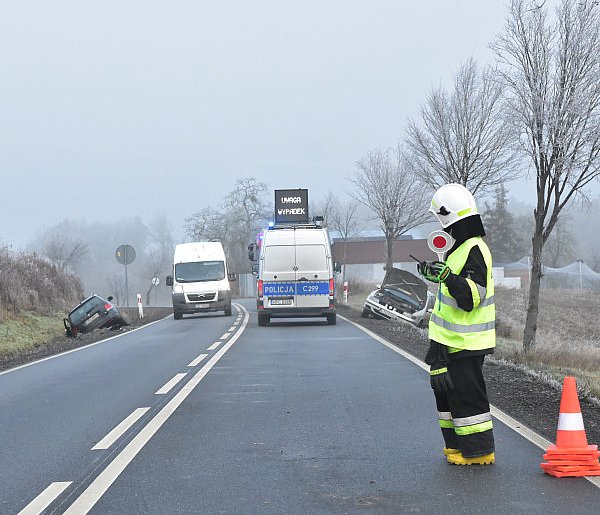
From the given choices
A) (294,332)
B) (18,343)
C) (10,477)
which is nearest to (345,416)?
(10,477)

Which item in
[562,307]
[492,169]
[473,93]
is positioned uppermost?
[473,93]

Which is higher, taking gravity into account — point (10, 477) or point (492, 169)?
point (492, 169)

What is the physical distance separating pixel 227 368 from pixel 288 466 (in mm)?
6852

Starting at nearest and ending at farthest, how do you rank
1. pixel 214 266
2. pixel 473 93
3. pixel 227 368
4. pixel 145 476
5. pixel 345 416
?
pixel 145 476 < pixel 345 416 < pixel 227 368 < pixel 473 93 < pixel 214 266

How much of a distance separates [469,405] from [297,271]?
16697 mm

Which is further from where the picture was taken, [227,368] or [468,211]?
[227,368]

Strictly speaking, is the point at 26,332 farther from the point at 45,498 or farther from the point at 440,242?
the point at 440,242

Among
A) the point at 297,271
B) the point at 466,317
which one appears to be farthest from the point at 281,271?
the point at 466,317

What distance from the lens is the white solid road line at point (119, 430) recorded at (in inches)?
277

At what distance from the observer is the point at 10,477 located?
6.00 metres

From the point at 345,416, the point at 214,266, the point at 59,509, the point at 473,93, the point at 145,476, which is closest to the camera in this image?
the point at 59,509

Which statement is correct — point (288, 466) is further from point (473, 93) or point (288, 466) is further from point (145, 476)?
point (473, 93)

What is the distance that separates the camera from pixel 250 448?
680 cm

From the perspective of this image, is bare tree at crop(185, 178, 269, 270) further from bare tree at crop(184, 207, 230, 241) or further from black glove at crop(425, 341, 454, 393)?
black glove at crop(425, 341, 454, 393)
